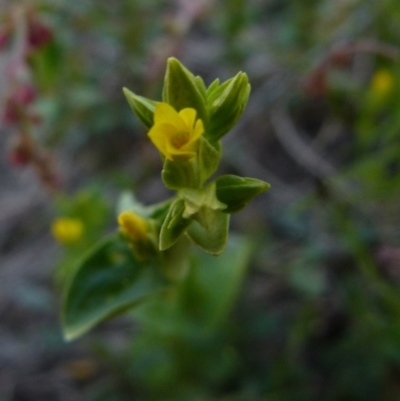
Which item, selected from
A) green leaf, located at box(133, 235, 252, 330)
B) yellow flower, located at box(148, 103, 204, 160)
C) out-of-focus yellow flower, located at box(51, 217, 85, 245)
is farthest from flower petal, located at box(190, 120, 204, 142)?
out-of-focus yellow flower, located at box(51, 217, 85, 245)

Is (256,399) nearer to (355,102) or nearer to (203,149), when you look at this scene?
(355,102)

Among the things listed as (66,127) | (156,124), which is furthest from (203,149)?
(66,127)

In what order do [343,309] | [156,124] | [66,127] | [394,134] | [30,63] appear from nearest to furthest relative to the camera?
[156,124] → [394,134] → [30,63] → [343,309] → [66,127]

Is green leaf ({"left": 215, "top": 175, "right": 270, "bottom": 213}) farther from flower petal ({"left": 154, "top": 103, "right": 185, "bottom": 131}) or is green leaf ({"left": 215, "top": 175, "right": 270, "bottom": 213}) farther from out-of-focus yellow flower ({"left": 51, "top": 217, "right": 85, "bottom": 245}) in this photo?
out-of-focus yellow flower ({"left": 51, "top": 217, "right": 85, "bottom": 245})

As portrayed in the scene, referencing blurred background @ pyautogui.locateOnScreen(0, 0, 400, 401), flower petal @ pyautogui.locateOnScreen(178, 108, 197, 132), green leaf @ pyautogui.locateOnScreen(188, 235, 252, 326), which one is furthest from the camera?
blurred background @ pyautogui.locateOnScreen(0, 0, 400, 401)

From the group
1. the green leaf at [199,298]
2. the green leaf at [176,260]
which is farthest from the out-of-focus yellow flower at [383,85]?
the green leaf at [176,260]

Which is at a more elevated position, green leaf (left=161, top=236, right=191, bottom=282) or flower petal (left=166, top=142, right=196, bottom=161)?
green leaf (left=161, top=236, right=191, bottom=282)

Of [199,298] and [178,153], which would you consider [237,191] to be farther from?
[199,298]
